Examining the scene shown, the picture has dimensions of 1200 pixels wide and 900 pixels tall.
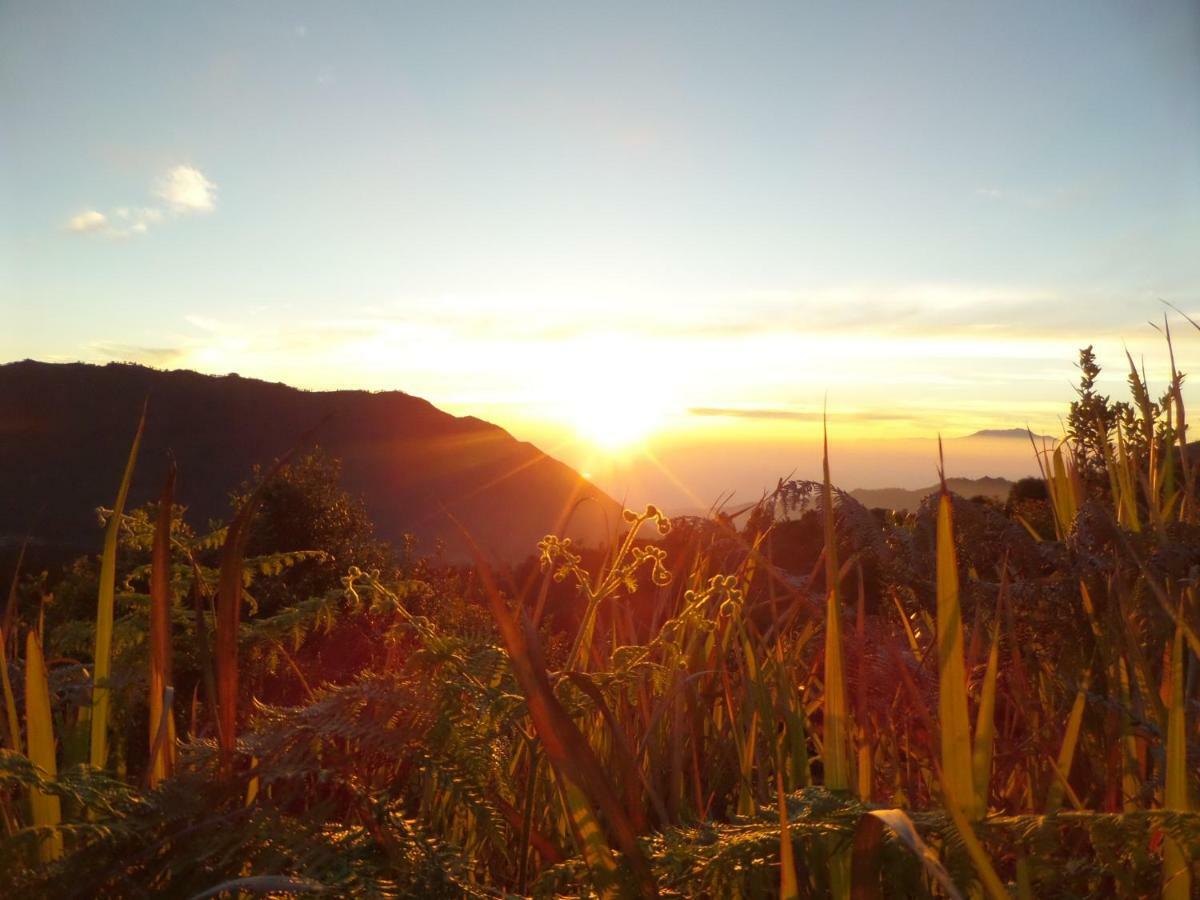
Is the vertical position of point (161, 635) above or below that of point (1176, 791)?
above

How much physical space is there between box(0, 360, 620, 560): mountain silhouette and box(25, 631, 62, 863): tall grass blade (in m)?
36.3

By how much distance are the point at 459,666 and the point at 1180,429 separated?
2.02m

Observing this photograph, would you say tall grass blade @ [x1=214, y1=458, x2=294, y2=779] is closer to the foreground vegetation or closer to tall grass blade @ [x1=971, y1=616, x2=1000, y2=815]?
the foreground vegetation

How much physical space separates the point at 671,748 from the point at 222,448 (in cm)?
4931

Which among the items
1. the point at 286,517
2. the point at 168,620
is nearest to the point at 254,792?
the point at 168,620

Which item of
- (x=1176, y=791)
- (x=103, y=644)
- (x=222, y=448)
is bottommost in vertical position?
(x=1176, y=791)

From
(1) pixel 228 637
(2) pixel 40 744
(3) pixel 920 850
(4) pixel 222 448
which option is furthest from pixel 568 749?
(4) pixel 222 448

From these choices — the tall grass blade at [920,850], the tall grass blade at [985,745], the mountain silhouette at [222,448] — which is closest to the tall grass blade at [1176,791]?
the tall grass blade at [985,745]

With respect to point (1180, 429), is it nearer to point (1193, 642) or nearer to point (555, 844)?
point (1193, 642)

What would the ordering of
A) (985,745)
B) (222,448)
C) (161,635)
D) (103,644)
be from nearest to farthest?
1. (985,745)
2. (161,635)
3. (103,644)
4. (222,448)

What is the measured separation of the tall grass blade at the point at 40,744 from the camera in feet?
3.76

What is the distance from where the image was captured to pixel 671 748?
187cm

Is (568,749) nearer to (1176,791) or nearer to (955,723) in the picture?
(955,723)

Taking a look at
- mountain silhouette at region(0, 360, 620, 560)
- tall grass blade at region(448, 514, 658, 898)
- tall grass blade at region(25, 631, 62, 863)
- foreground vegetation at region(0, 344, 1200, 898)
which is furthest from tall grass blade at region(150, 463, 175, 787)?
mountain silhouette at region(0, 360, 620, 560)
